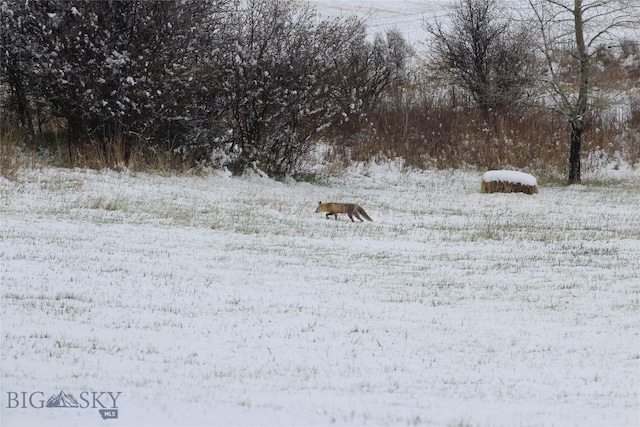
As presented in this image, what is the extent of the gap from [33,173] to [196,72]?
21.7 ft

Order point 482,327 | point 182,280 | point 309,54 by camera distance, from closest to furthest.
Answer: point 482,327, point 182,280, point 309,54

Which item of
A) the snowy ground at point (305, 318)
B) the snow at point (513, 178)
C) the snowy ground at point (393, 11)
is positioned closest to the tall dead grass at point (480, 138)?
the snow at point (513, 178)

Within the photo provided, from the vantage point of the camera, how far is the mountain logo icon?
4.59 meters

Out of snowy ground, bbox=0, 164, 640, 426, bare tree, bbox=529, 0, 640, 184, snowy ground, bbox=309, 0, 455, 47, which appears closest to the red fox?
snowy ground, bbox=0, 164, 640, 426

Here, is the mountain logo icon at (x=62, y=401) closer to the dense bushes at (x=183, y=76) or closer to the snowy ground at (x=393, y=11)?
the dense bushes at (x=183, y=76)

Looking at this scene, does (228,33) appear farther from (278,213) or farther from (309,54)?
(278,213)

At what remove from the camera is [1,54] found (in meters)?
21.5

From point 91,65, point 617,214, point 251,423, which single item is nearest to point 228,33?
point 91,65

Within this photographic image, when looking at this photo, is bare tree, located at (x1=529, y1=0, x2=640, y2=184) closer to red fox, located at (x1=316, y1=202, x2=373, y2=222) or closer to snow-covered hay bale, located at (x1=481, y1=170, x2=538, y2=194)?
snow-covered hay bale, located at (x1=481, y1=170, x2=538, y2=194)

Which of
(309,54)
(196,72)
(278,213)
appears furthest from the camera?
(309,54)

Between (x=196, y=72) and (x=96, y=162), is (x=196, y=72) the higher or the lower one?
the higher one

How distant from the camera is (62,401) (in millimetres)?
4648

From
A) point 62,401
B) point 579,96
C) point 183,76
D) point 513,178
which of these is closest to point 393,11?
point 579,96

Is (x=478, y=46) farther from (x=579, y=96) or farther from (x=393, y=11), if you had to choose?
(x=393, y=11)
